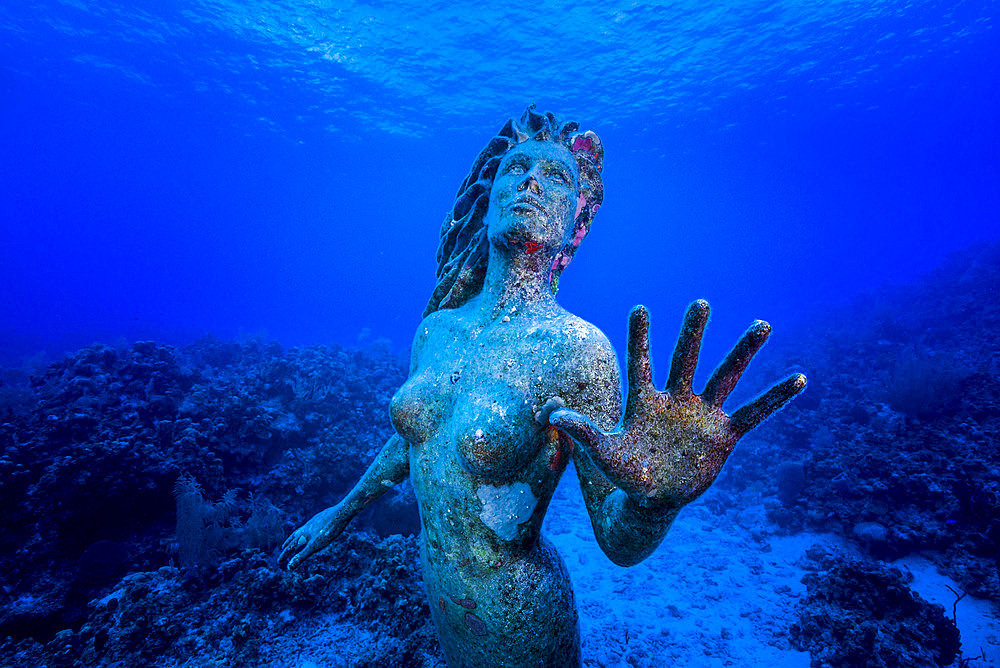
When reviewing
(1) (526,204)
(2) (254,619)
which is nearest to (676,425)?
(1) (526,204)

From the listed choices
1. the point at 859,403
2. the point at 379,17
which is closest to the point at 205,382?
the point at 859,403

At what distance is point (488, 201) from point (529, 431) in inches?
54.4

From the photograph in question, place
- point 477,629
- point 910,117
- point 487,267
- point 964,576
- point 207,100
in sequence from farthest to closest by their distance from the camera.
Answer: point 910,117
point 207,100
point 964,576
point 487,267
point 477,629

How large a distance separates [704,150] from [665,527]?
177 feet

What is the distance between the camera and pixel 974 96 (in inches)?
1670

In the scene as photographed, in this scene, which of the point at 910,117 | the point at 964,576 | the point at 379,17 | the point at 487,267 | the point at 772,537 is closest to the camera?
the point at 487,267

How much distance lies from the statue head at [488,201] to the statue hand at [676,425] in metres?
1.14

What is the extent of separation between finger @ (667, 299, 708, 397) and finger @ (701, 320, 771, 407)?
63mm

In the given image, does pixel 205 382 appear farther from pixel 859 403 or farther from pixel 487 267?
pixel 859 403

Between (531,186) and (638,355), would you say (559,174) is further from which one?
(638,355)

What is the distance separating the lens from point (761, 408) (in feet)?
3.77

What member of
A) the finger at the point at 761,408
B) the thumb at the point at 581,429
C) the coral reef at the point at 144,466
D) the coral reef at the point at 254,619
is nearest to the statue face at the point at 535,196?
the thumb at the point at 581,429

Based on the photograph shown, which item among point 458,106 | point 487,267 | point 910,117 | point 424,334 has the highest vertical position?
point 910,117

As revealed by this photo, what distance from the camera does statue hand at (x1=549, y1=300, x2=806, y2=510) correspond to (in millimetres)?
1114
